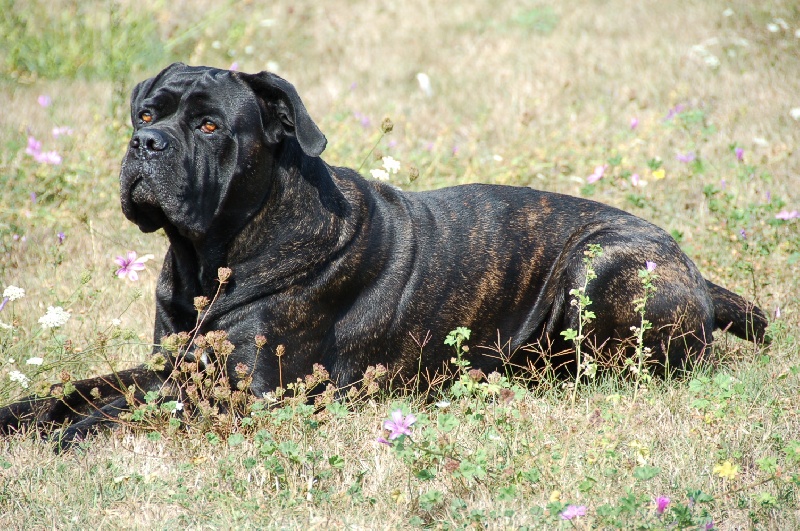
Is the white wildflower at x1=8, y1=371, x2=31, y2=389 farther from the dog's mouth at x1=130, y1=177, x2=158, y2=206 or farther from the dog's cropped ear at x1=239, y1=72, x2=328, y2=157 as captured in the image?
the dog's cropped ear at x1=239, y1=72, x2=328, y2=157

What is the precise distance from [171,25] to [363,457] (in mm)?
7598

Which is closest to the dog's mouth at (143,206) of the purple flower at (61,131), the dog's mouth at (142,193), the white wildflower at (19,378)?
the dog's mouth at (142,193)

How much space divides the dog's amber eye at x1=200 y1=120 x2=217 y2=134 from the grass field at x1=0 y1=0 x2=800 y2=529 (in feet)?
2.95

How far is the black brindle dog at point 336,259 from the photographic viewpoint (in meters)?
4.09

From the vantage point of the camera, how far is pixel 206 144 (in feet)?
13.4

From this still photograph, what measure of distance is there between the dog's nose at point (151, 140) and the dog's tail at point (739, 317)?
9.95ft

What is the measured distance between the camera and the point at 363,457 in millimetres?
3746

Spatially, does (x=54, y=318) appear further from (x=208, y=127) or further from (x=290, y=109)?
(x=290, y=109)

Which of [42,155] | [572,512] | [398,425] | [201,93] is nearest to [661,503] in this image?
[572,512]

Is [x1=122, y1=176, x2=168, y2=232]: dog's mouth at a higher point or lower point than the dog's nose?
lower

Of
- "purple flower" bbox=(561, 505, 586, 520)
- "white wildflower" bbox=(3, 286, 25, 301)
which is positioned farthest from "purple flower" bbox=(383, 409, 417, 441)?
"white wildflower" bbox=(3, 286, 25, 301)

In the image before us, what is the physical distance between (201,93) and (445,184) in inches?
123

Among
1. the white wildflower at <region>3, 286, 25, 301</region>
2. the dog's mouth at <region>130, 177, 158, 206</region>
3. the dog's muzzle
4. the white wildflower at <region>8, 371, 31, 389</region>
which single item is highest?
the dog's muzzle

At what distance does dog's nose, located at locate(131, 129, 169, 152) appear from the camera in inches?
154
